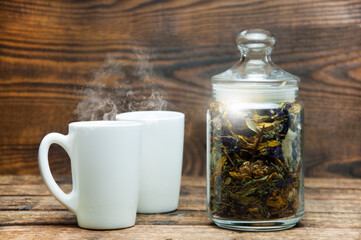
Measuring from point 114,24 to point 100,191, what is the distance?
578 millimetres

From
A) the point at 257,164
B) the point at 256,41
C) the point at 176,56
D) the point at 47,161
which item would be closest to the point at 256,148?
the point at 257,164

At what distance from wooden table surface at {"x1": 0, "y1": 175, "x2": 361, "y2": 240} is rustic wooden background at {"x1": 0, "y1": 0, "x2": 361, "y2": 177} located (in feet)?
0.59

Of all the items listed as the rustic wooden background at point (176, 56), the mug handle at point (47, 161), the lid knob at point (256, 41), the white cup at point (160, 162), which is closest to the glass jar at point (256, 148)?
the lid knob at point (256, 41)

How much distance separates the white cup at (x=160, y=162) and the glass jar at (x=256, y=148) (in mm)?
106

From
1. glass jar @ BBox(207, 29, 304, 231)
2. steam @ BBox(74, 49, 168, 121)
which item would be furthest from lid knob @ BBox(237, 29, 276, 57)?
steam @ BBox(74, 49, 168, 121)

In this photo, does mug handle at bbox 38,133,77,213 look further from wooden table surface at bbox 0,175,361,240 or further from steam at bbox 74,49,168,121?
steam at bbox 74,49,168,121

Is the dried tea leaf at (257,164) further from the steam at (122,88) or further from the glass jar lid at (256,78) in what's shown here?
the steam at (122,88)

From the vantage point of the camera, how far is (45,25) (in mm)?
1338

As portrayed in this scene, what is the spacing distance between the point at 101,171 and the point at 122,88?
50 cm

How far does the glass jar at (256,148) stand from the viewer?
837mm

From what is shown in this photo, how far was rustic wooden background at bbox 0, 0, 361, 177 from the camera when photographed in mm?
1314

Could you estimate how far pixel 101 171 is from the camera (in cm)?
87

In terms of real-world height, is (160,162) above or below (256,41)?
below

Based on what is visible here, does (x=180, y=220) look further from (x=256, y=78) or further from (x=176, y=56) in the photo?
(x=176, y=56)
